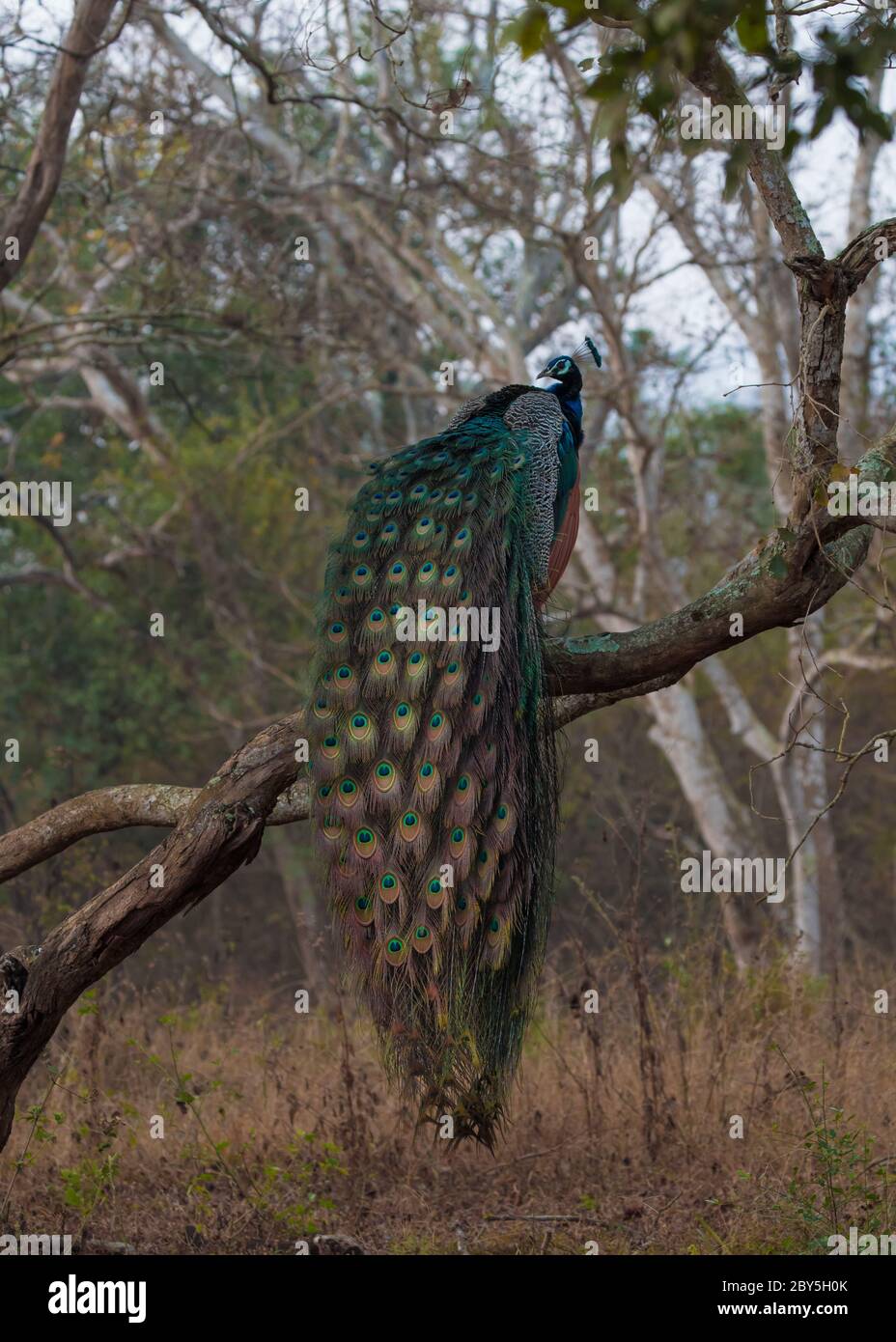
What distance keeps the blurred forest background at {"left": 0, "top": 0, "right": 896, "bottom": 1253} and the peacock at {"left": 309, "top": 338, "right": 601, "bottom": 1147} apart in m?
0.34

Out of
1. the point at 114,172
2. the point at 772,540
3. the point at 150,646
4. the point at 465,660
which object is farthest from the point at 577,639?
the point at 150,646

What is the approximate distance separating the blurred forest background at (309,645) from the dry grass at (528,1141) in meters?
0.03

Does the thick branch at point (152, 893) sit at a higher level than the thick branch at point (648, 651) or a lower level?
lower

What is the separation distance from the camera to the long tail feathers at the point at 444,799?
14.0 ft

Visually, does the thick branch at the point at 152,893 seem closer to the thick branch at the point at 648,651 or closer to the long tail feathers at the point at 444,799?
the thick branch at the point at 648,651

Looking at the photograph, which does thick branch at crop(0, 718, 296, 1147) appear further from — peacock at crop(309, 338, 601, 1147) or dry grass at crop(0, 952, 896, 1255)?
dry grass at crop(0, 952, 896, 1255)

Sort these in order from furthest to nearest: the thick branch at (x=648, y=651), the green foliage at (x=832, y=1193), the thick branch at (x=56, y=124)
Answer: the thick branch at (x=56, y=124) → the green foliage at (x=832, y=1193) → the thick branch at (x=648, y=651)

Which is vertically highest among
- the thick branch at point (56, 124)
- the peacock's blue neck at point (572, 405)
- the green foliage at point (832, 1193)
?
the thick branch at point (56, 124)

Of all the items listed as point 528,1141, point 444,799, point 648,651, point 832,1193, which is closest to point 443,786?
point 444,799

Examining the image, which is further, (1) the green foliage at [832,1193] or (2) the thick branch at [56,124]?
(2) the thick branch at [56,124]

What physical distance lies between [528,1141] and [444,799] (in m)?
2.70

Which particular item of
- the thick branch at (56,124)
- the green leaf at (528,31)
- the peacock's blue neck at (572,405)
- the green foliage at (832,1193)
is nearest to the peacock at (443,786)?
the green foliage at (832,1193)
